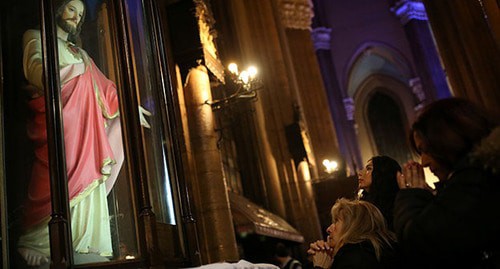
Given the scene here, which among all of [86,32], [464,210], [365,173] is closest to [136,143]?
[86,32]

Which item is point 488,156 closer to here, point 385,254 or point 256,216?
point 385,254

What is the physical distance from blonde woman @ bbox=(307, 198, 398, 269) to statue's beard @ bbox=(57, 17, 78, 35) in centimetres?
199

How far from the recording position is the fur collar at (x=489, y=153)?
1631 mm

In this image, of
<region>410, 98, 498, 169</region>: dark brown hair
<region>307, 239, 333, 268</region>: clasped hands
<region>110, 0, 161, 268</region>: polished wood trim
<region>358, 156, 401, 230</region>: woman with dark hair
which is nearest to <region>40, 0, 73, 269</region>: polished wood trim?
<region>110, 0, 161, 268</region>: polished wood trim

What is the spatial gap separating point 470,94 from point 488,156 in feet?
25.9

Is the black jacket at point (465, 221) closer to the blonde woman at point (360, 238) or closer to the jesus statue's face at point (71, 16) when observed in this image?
the blonde woman at point (360, 238)

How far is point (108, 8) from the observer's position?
3654 millimetres

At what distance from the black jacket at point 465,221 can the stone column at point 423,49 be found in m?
21.2

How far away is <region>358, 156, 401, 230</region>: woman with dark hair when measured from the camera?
2652 millimetres

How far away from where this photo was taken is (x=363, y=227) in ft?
7.86

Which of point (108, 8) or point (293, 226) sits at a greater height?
point (108, 8)

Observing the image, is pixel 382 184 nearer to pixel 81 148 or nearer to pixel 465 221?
pixel 465 221

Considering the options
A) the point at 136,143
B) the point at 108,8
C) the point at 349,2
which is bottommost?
the point at 136,143

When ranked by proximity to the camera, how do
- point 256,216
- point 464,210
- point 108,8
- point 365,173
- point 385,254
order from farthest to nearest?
point 256,216
point 108,8
point 365,173
point 385,254
point 464,210
